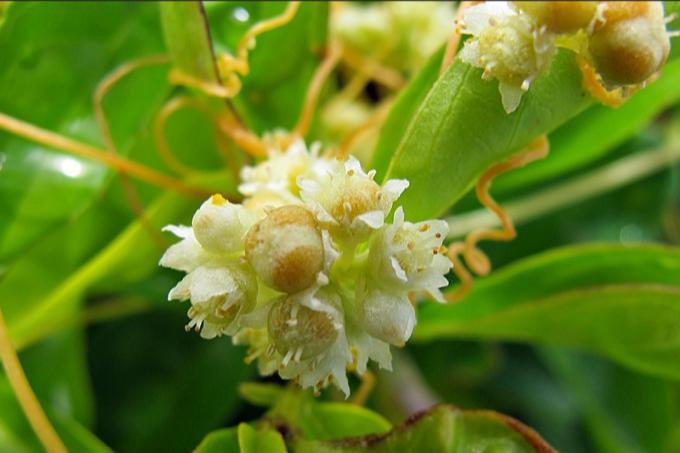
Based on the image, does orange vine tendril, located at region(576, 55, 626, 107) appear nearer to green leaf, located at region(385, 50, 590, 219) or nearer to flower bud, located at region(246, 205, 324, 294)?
green leaf, located at region(385, 50, 590, 219)

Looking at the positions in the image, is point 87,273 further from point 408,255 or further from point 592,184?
point 592,184

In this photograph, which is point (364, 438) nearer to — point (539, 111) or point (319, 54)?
point (539, 111)

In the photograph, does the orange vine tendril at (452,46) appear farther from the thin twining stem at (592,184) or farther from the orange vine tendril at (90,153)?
the thin twining stem at (592,184)

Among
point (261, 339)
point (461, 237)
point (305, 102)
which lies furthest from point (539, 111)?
point (461, 237)

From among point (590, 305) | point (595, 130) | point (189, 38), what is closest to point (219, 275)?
point (189, 38)

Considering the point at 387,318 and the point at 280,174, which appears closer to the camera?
the point at 387,318

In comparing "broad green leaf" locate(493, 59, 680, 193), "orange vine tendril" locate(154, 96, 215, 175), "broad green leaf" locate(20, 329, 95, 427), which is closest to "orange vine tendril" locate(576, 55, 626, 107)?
"broad green leaf" locate(493, 59, 680, 193)

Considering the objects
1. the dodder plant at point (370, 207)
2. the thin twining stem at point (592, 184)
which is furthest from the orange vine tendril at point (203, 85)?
the thin twining stem at point (592, 184)
